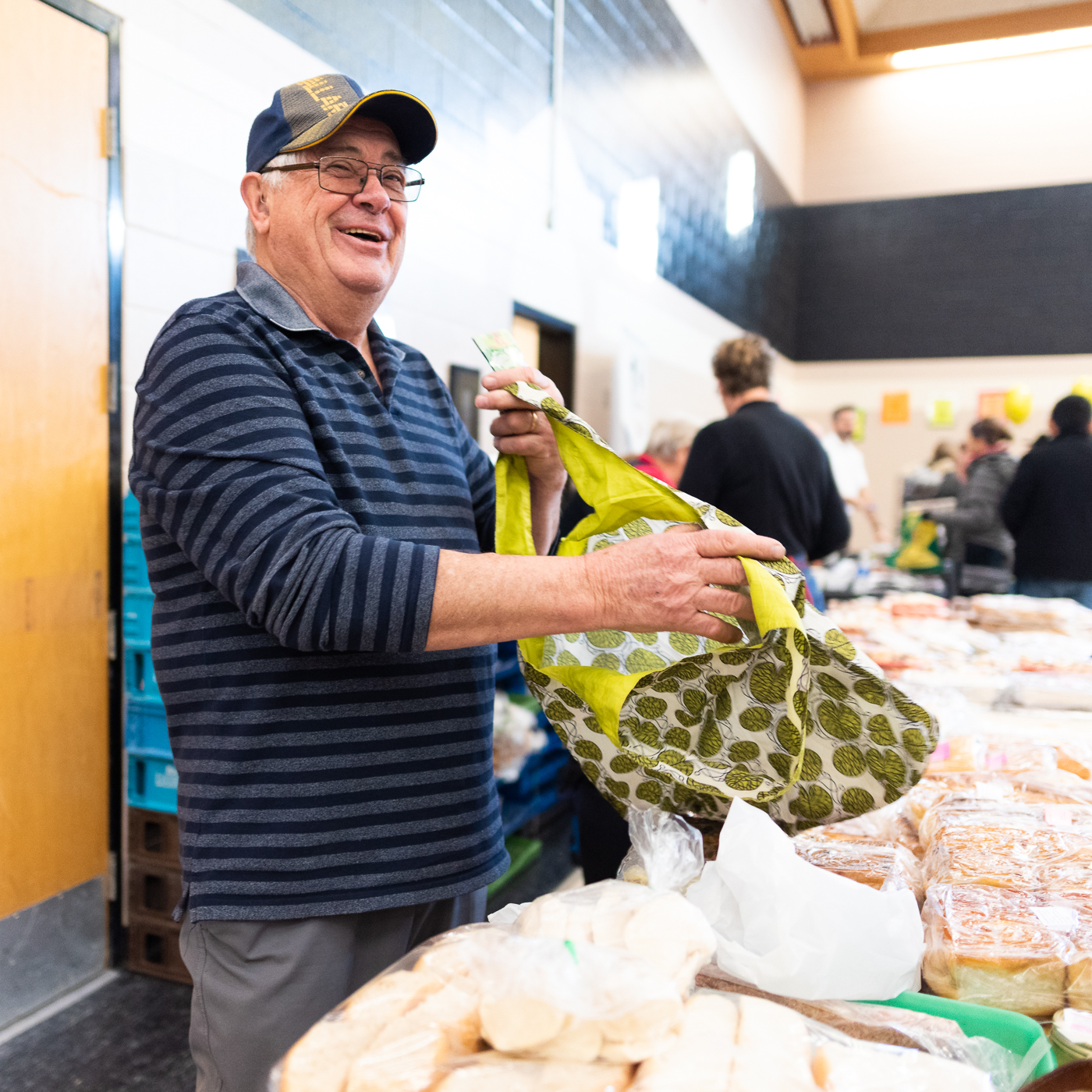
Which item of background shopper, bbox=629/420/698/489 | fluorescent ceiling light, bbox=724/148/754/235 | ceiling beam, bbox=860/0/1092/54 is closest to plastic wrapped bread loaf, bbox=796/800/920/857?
background shopper, bbox=629/420/698/489

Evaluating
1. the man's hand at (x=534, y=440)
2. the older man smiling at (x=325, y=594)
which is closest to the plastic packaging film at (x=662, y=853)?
the older man smiling at (x=325, y=594)

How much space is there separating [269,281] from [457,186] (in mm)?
2777

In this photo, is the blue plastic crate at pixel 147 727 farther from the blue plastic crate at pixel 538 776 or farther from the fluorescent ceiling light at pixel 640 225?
the fluorescent ceiling light at pixel 640 225

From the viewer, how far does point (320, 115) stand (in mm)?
1268

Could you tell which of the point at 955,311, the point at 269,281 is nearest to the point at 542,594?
the point at 269,281

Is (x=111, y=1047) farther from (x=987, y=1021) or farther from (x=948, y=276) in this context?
(x=948, y=276)

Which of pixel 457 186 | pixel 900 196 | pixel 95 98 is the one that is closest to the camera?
pixel 95 98

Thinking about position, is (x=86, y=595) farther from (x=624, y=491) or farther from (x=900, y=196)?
(x=900, y=196)

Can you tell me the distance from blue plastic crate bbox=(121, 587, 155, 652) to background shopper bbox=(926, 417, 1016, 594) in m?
5.33

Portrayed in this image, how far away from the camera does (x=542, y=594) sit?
3.22 feet

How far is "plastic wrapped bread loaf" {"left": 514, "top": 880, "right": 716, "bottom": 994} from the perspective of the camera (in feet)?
2.53

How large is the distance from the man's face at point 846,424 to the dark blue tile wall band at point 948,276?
2.58m

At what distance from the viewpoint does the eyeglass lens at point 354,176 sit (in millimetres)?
1306

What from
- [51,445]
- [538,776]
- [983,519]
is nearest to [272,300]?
[51,445]
